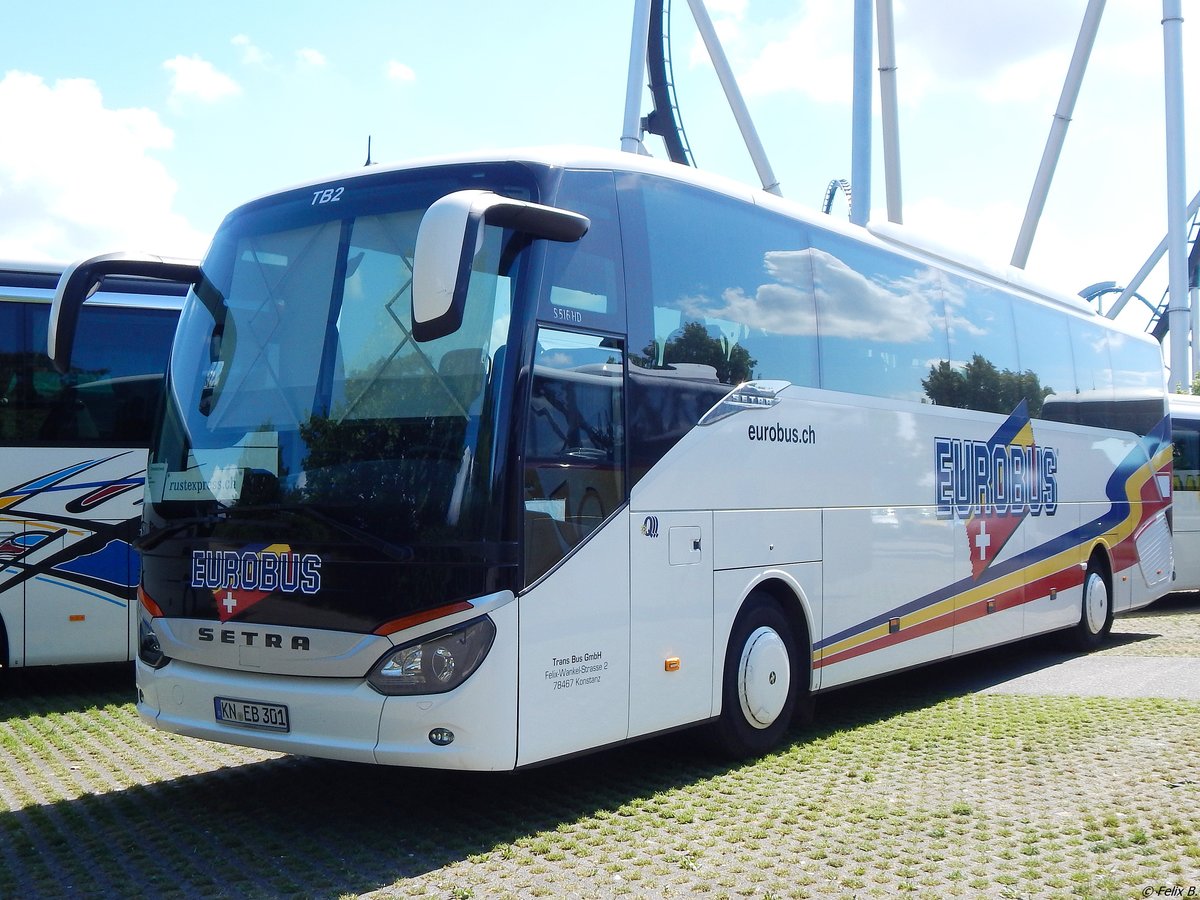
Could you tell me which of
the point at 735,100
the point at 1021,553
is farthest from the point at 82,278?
the point at 735,100

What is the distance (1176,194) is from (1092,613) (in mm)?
22325

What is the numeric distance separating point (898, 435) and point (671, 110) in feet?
80.5

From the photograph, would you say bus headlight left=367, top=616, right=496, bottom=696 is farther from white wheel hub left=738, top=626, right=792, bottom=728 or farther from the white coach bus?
white wheel hub left=738, top=626, right=792, bottom=728

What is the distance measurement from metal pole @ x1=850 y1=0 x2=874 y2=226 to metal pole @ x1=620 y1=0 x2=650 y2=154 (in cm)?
400

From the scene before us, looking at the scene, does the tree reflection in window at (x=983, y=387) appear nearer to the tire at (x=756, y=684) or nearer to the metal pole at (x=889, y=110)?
the tire at (x=756, y=684)

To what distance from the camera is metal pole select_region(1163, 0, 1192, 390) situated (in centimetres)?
2952

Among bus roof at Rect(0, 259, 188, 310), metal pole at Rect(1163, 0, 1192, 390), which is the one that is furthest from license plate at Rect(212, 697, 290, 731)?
metal pole at Rect(1163, 0, 1192, 390)

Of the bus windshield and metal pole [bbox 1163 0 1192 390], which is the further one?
metal pole [bbox 1163 0 1192 390]

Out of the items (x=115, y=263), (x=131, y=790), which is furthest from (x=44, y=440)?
Result: (x=131, y=790)

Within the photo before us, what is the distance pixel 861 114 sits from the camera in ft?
69.3

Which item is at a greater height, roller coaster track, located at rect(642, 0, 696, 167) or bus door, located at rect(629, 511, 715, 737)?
roller coaster track, located at rect(642, 0, 696, 167)

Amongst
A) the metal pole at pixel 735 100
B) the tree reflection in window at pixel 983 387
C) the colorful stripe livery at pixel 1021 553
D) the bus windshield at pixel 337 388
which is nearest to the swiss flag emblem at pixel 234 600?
the bus windshield at pixel 337 388

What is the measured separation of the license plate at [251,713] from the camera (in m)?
5.76

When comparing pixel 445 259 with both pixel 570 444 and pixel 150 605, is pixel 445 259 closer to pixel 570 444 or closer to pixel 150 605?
pixel 570 444
